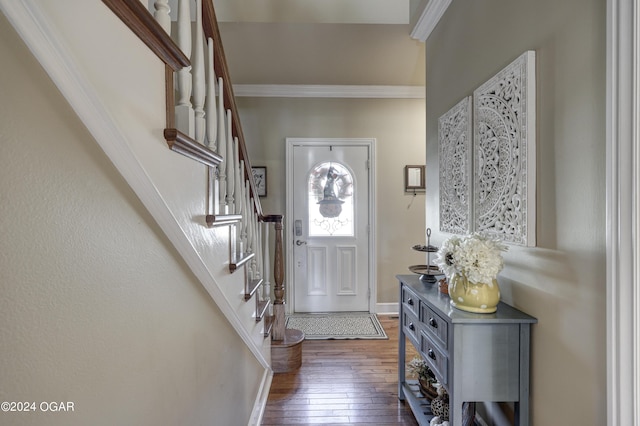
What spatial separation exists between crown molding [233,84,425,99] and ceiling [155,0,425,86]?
0.06 m

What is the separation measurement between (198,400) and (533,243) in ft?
4.40

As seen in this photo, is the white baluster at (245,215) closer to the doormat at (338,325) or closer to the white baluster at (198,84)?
the white baluster at (198,84)

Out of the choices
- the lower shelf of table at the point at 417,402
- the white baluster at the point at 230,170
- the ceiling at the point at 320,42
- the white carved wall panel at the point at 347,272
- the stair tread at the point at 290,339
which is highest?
the ceiling at the point at 320,42

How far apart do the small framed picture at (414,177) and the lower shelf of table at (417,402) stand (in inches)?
82.7

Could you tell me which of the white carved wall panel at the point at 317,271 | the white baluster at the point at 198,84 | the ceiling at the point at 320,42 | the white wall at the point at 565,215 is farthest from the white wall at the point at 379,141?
the white baluster at the point at 198,84

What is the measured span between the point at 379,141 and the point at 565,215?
264cm

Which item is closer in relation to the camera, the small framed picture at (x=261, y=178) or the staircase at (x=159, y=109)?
the staircase at (x=159, y=109)

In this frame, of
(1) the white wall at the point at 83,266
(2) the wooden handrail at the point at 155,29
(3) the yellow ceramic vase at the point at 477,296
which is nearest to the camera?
(1) the white wall at the point at 83,266

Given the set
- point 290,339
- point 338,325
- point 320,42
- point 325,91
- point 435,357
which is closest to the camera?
point 435,357

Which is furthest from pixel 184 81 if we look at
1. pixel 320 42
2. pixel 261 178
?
pixel 261 178

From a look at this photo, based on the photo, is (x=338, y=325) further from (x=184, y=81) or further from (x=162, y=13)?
(x=162, y=13)

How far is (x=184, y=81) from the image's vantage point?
0.92m

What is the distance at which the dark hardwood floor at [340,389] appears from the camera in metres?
1.87

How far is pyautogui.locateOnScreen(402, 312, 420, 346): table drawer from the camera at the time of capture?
5.46ft
